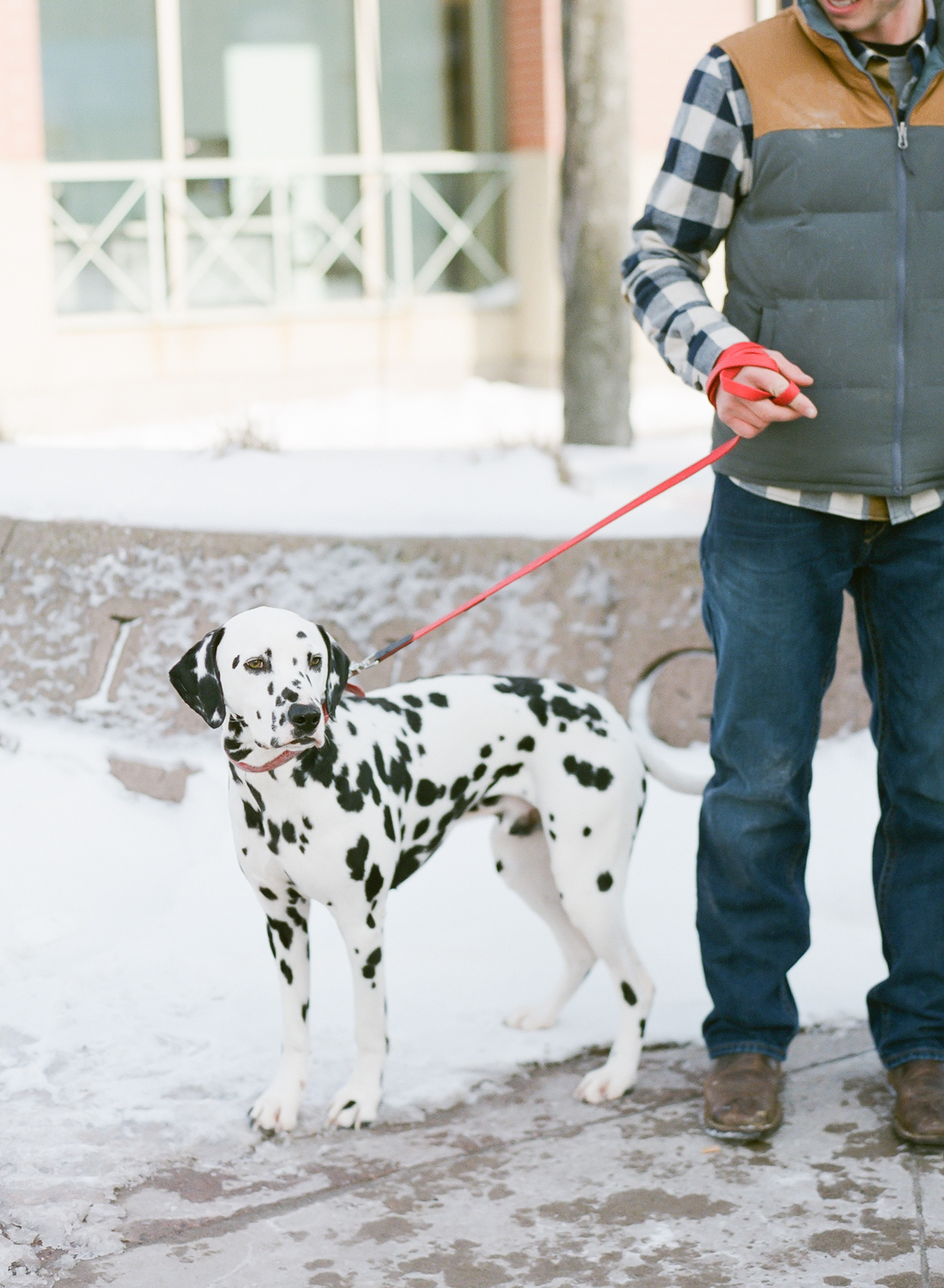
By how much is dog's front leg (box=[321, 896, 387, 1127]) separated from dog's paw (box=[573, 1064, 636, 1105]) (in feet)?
1.39

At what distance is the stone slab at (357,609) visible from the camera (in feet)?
15.4

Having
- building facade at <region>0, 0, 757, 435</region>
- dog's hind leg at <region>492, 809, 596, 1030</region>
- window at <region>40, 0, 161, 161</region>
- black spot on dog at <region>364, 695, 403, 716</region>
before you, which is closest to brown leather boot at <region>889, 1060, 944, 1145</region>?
dog's hind leg at <region>492, 809, 596, 1030</region>

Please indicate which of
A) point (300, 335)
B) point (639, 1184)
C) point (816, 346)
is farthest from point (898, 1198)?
point (300, 335)

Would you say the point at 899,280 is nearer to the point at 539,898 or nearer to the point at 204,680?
the point at 204,680

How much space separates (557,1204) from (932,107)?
6.77 ft

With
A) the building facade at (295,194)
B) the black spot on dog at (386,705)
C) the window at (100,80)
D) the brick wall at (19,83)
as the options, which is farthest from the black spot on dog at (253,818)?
the window at (100,80)

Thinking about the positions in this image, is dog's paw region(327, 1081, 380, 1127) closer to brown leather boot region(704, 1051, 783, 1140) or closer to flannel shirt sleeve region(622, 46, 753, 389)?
brown leather boot region(704, 1051, 783, 1140)

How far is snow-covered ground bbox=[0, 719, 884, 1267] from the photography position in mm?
3338

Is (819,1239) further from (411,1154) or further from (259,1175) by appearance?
(259,1175)

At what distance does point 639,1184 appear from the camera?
314 cm

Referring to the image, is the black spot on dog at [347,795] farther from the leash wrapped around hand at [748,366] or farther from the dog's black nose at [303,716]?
the leash wrapped around hand at [748,366]

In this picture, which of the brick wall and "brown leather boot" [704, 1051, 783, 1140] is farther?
the brick wall

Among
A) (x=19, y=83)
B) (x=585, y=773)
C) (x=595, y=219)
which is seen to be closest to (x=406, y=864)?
(x=585, y=773)

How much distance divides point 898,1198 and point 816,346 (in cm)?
154
